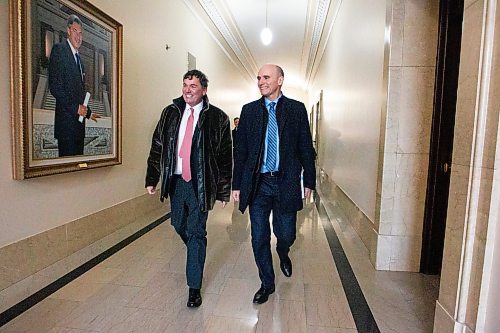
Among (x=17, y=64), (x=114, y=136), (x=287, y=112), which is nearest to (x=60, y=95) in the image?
(x=17, y=64)

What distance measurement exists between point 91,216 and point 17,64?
1488 mm

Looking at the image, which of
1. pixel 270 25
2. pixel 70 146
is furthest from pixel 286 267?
pixel 270 25

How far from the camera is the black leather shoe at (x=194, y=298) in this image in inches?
87.9

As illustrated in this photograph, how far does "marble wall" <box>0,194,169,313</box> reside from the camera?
2.26m

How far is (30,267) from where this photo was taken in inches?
96.0

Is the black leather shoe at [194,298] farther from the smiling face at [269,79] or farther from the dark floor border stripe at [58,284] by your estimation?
the smiling face at [269,79]

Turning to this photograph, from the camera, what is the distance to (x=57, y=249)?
8.93ft

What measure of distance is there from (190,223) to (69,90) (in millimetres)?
1578

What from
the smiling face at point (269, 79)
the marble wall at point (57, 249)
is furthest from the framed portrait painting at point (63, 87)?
the smiling face at point (269, 79)

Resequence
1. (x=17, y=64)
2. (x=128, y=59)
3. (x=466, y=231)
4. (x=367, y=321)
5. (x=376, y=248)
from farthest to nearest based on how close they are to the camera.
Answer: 1. (x=128, y=59)
2. (x=376, y=248)
3. (x=17, y=64)
4. (x=367, y=321)
5. (x=466, y=231)

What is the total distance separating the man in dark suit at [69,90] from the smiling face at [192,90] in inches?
45.1

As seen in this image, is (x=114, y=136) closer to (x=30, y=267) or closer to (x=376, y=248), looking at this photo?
(x=30, y=267)

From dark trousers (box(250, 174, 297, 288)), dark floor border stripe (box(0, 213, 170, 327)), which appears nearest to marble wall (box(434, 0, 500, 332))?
dark trousers (box(250, 174, 297, 288))

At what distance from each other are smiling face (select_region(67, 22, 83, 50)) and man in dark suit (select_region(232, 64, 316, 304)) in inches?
64.9
